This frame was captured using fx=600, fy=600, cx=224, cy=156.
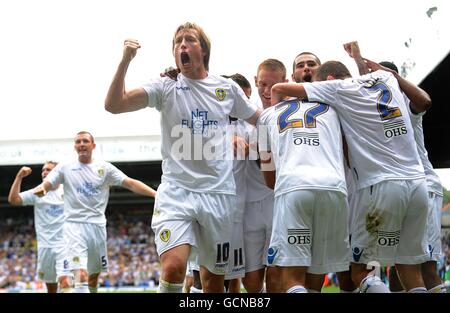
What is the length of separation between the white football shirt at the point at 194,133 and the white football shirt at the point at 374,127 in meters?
0.84

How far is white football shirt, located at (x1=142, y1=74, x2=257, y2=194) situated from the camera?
4.86 m

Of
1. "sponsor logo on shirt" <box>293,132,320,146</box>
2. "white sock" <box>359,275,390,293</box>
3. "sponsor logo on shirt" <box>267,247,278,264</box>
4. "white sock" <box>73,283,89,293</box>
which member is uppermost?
"sponsor logo on shirt" <box>293,132,320,146</box>

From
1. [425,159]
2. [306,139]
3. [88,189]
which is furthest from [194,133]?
[88,189]

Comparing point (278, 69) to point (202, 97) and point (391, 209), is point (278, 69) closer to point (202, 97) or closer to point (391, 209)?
point (202, 97)

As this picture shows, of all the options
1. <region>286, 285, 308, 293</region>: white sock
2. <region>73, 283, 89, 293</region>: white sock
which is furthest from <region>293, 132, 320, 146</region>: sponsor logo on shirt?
<region>73, 283, 89, 293</region>: white sock

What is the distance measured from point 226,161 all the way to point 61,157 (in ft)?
69.2

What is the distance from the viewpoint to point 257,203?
573cm

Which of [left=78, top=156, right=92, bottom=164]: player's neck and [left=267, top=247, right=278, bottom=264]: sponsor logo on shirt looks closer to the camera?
[left=267, top=247, right=278, bottom=264]: sponsor logo on shirt

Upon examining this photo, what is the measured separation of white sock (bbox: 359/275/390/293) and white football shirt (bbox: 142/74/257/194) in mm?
1290

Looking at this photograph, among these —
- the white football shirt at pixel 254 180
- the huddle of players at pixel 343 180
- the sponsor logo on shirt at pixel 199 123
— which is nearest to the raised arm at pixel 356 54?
the huddle of players at pixel 343 180

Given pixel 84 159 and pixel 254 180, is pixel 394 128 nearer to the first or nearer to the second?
pixel 254 180

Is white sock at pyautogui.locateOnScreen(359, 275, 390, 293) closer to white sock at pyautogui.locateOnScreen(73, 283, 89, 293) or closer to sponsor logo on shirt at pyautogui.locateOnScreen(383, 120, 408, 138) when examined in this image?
sponsor logo on shirt at pyautogui.locateOnScreen(383, 120, 408, 138)

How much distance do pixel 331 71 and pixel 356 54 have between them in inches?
14.2
